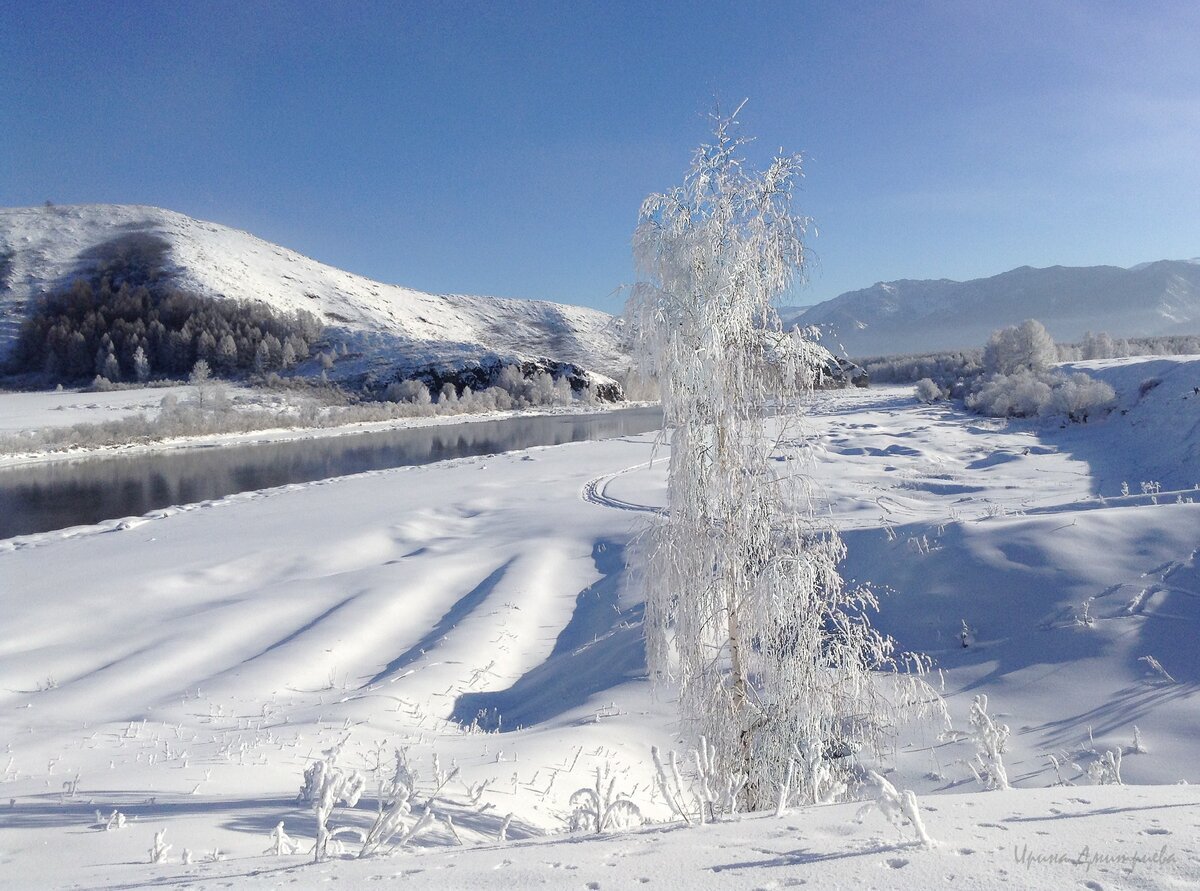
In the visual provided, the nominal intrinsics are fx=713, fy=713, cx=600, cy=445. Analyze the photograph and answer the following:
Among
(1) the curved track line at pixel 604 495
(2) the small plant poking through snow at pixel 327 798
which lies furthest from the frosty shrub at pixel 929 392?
(2) the small plant poking through snow at pixel 327 798

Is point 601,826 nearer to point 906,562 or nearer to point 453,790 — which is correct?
point 453,790

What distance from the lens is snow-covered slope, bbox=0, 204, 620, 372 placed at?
4422 inches

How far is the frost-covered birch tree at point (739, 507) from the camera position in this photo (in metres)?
6.22

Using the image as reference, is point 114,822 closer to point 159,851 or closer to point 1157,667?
point 159,851

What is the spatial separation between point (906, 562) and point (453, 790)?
854cm

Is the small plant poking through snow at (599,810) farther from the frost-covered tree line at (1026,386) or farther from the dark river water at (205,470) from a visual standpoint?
the frost-covered tree line at (1026,386)

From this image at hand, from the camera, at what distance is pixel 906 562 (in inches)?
466

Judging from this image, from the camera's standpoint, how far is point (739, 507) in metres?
6.45

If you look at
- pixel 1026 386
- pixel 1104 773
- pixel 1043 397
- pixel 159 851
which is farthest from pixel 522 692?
pixel 1026 386

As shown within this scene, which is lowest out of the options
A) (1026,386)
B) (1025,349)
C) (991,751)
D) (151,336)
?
(991,751)

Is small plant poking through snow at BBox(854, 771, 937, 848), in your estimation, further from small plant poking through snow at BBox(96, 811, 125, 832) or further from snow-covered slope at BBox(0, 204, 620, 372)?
snow-covered slope at BBox(0, 204, 620, 372)

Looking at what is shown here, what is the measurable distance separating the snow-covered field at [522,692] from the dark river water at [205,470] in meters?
6.11

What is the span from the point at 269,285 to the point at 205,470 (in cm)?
10548

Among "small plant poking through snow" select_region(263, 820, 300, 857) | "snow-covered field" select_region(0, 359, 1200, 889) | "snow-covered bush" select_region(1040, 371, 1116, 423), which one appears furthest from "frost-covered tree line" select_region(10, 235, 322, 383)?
"small plant poking through snow" select_region(263, 820, 300, 857)
